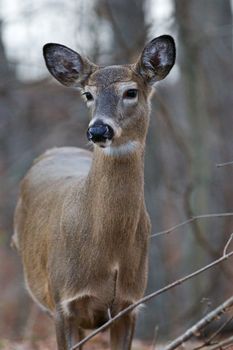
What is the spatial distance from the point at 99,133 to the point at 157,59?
1.32 meters

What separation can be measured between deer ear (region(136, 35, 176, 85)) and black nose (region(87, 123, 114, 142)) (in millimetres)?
1069

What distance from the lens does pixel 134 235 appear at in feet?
20.9

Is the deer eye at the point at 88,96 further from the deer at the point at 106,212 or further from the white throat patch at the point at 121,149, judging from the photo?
the white throat patch at the point at 121,149

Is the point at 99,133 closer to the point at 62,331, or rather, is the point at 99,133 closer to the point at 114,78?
the point at 114,78

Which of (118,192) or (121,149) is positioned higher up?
(121,149)

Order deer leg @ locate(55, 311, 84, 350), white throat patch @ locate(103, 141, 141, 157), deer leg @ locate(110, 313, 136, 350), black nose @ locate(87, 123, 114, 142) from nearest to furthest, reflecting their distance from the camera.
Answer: black nose @ locate(87, 123, 114, 142) < white throat patch @ locate(103, 141, 141, 157) < deer leg @ locate(55, 311, 84, 350) < deer leg @ locate(110, 313, 136, 350)

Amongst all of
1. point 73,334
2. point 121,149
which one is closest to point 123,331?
point 73,334

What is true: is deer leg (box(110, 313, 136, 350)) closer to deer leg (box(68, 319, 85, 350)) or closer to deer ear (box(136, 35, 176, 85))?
deer leg (box(68, 319, 85, 350))

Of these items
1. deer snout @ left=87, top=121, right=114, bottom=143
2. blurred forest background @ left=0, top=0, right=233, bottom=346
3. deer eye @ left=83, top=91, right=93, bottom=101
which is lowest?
blurred forest background @ left=0, top=0, right=233, bottom=346

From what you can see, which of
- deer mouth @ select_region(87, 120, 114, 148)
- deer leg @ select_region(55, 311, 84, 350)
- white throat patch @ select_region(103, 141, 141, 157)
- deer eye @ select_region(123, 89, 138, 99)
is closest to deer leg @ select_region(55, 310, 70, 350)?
deer leg @ select_region(55, 311, 84, 350)

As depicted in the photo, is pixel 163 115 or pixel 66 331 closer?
pixel 66 331

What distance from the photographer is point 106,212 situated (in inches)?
247

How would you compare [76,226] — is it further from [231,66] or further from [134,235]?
[231,66]

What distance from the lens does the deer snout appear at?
221 inches
